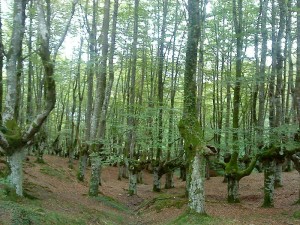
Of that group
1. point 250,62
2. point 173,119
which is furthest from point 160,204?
point 250,62

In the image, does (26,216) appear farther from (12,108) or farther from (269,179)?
(269,179)

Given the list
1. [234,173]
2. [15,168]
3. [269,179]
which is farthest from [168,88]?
[15,168]

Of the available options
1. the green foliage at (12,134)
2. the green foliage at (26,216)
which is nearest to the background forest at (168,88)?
the green foliage at (12,134)

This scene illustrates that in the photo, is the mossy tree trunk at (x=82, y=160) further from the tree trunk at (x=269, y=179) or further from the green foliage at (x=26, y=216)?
the green foliage at (x=26, y=216)

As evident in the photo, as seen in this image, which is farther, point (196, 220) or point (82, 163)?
point (82, 163)

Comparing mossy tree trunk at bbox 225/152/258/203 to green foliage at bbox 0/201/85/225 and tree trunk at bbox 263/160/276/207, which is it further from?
green foliage at bbox 0/201/85/225

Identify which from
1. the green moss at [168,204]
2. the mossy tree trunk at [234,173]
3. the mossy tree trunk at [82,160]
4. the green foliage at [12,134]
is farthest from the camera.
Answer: the mossy tree trunk at [82,160]

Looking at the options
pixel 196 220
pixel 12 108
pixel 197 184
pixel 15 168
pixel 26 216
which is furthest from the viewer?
pixel 197 184

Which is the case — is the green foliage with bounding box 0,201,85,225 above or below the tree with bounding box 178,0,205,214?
below

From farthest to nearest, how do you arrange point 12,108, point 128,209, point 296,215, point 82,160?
point 82,160 < point 128,209 < point 296,215 < point 12,108

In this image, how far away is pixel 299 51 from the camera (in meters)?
14.0

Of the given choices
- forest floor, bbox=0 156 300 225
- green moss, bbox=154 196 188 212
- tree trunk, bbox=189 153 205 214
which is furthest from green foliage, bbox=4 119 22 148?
green moss, bbox=154 196 188 212

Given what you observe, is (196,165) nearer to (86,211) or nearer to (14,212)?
(86,211)

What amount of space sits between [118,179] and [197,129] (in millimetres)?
21615
